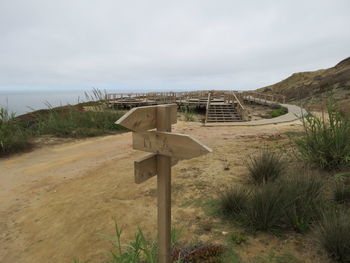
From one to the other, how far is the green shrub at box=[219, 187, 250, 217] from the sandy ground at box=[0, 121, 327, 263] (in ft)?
0.68

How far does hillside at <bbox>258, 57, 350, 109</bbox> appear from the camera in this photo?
3801 millimetres

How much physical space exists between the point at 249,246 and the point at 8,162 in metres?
6.23

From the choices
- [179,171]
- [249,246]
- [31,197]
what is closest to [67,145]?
[31,197]

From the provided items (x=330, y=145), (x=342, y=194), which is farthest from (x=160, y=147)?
(x=330, y=145)

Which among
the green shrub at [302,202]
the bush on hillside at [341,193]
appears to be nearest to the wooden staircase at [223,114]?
the bush on hillside at [341,193]

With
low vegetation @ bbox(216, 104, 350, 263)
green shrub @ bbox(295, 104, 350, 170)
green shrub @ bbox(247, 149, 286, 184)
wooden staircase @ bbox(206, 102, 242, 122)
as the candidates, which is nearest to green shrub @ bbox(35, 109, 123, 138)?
wooden staircase @ bbox(206, 102, 242, 122)

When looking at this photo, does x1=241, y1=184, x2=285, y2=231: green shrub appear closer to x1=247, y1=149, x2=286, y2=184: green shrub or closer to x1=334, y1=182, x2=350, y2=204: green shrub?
x1=334, y1=182, x2=350, y2=204: green shrub

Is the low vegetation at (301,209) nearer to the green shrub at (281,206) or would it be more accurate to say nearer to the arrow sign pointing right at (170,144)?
the green shrub at (281,206)

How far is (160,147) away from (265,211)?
1.57 m

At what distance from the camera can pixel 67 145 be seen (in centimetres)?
743

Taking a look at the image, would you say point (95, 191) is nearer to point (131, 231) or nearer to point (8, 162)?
point (131, 231)

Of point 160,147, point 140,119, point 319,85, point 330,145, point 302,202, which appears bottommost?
point 302,202

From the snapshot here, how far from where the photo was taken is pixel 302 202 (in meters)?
2.46

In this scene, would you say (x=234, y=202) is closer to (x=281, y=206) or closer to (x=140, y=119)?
(x=281, y=206)
